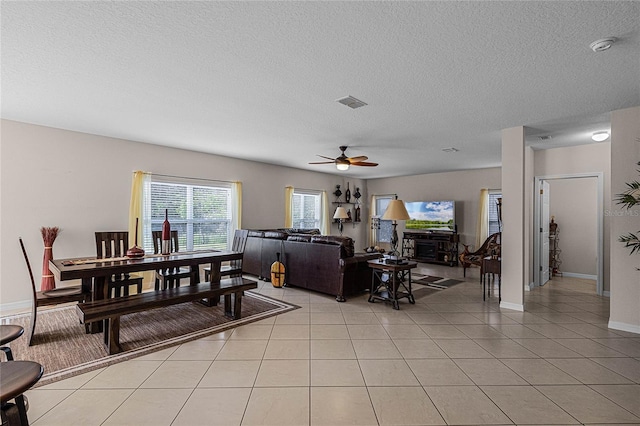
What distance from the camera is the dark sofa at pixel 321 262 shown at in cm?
439

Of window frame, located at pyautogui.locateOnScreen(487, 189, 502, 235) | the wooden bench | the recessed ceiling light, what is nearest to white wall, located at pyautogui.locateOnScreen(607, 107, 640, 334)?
the recessed ceiling light

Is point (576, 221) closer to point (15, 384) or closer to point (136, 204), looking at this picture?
point (15, 384)

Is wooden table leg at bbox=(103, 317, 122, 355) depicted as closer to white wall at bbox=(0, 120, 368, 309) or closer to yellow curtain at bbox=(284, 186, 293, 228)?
white wall at bbox=(0, 120, 368, 309)

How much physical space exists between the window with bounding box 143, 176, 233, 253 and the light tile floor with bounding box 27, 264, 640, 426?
10.2ft

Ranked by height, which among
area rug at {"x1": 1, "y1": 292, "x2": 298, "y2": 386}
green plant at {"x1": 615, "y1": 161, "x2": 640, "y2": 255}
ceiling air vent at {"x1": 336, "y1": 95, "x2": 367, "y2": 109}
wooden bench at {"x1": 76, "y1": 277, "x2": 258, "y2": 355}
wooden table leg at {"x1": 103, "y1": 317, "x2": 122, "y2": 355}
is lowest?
area rug at {"x1": 1, "y1": 292, "x2": 298, "y2": 386}

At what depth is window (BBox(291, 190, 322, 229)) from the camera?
26.2 ft

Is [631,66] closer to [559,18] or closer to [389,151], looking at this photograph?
[559,18]

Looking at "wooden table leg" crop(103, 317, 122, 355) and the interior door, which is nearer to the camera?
"wooden table leg" crop(103, 317, 122, 355)

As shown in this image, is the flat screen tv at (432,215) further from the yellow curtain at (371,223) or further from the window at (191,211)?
the window at (191,211)

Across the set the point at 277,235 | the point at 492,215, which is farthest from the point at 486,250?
the point at 277,235

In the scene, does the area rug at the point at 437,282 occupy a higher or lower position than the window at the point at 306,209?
lower

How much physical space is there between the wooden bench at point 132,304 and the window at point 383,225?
21.4 ft

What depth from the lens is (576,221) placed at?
6.12 meters

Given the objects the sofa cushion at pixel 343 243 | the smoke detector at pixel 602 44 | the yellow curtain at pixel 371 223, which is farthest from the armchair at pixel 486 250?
the smoke detector at pixel 602 44
